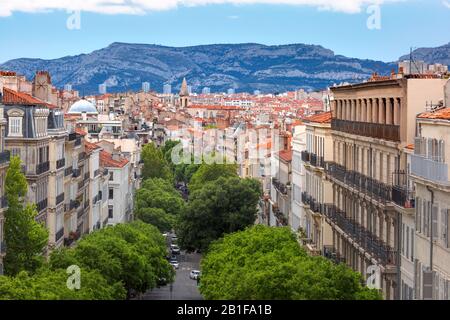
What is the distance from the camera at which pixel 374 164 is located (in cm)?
4859

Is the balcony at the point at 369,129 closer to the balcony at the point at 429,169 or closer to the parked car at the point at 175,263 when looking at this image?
the balcony at the point at 429,169

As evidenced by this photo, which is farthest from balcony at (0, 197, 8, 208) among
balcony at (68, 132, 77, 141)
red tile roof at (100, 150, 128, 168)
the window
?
red tile roof at (100, 150, 128, 168)

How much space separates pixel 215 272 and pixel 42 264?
7.34m

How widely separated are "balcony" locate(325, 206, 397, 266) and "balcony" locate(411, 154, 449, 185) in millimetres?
6618

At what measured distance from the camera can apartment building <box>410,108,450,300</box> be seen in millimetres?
34406

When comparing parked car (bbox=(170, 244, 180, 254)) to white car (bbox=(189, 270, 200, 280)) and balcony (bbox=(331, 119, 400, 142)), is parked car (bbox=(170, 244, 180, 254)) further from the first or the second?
balcony (bbox=(331, 119, 400, 142))

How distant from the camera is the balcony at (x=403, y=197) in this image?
134 feet

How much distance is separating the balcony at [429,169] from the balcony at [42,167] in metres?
28.8

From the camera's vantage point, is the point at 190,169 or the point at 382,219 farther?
the point at 190,169

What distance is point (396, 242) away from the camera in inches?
1713

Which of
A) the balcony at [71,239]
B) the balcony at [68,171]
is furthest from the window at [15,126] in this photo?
the balcony at [71,239]

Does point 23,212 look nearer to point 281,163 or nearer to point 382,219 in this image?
point 382,219

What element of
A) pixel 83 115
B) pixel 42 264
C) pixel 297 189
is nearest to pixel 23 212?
pixel 42 264

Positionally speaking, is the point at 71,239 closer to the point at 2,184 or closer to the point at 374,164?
the point at 2,184
